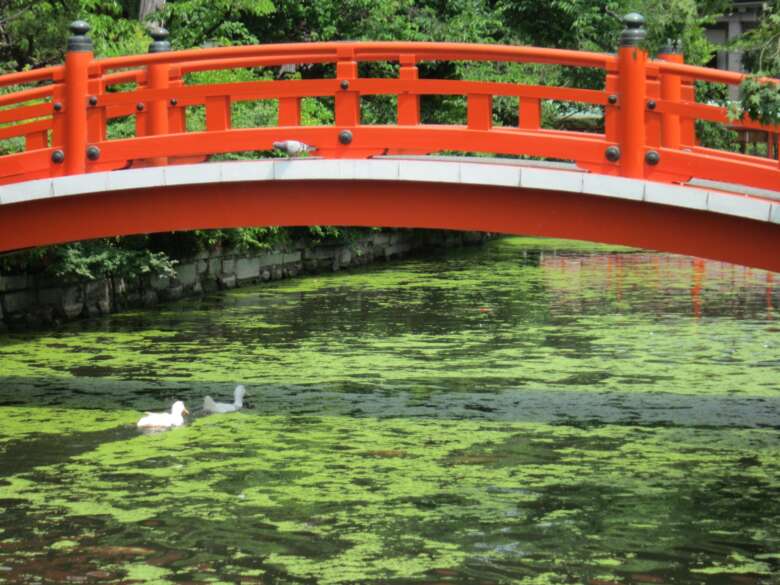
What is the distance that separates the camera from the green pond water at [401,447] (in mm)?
7230

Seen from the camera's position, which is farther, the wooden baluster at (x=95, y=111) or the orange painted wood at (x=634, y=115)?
the wooden baluster at (x=95, y=111)

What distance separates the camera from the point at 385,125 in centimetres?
1017

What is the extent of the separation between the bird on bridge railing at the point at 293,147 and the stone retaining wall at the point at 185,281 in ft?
16.9

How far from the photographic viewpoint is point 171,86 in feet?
35.6

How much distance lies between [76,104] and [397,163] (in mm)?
2248

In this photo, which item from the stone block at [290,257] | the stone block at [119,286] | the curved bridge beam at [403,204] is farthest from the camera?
the stone block at [290,257]

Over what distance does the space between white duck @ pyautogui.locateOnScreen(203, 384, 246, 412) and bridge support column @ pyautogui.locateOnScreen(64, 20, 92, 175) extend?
169 centimetres

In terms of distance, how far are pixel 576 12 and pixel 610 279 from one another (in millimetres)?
6908

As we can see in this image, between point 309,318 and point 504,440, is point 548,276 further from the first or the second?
point 504,440

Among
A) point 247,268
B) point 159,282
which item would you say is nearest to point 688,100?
point 159,282

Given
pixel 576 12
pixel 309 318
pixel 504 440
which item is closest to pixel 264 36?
pixel 576 12

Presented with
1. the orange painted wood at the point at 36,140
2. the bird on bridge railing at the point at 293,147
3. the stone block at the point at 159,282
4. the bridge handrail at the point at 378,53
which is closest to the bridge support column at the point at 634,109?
the bridge handrail at the point at 378,53

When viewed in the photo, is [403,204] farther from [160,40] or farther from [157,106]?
[160,40]

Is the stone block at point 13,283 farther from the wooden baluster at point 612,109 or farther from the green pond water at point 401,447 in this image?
the wooden baluster at point 612,109
